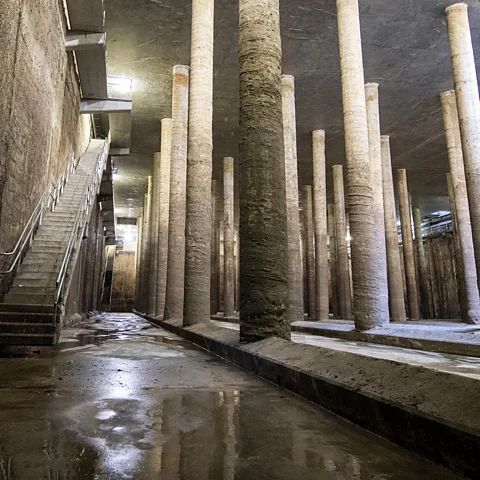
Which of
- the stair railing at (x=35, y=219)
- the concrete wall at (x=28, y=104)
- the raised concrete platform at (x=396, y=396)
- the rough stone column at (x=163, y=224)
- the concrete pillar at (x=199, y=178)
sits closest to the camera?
the raised concrete platform at (x=396, y=396)

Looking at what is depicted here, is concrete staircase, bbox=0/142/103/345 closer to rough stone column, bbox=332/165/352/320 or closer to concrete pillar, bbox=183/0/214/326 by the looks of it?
concrete pillar, bbox=183/0/214/326

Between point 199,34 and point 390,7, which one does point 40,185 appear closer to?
point 199,34

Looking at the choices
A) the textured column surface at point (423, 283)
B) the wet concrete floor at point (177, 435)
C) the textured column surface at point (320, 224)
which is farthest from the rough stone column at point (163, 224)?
the textured column surface at point (423, 283)

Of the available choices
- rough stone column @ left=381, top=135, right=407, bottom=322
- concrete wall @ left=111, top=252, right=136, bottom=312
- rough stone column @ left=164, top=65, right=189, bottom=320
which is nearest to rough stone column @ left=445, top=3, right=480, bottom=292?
rough stone column @ left=381, top=135, right=407, bottom=322

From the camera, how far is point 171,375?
4.42 metres

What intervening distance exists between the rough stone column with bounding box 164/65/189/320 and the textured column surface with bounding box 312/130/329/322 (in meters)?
7.37

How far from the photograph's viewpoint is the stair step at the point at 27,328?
6.67m

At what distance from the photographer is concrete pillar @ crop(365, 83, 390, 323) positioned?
34.8 ft

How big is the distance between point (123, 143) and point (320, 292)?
12411 mm

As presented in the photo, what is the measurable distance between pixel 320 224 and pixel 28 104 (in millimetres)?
14296

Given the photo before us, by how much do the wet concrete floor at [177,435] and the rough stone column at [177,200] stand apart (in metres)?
8.45

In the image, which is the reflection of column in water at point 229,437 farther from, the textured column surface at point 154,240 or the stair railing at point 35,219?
the textured column surface at point 154,240

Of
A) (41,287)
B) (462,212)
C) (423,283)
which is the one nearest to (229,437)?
(41,287)

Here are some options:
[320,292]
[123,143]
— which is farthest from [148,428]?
[123,143]
